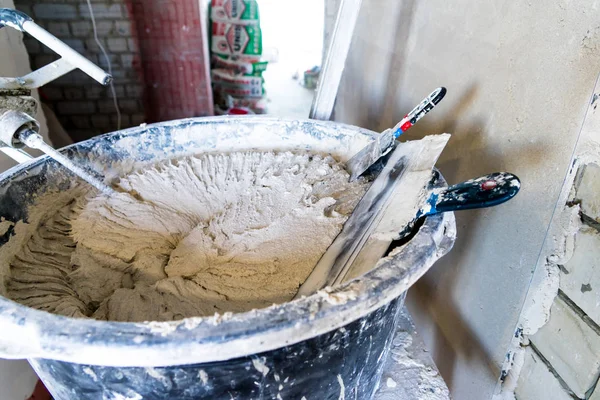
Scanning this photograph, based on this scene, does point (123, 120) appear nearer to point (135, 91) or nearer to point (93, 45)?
point (135, 91)

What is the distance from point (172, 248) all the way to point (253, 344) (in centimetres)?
39

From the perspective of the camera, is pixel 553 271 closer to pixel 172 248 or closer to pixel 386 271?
pixel 386 271

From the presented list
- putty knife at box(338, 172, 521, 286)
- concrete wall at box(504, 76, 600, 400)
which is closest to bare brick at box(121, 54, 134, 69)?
putty knife at box(338, 172, 521, 286)

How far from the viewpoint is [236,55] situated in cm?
318

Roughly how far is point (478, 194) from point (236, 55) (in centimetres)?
292

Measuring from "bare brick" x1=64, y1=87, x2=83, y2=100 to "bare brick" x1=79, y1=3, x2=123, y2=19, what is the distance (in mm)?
402

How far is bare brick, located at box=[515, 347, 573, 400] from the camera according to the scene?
0.74 metres

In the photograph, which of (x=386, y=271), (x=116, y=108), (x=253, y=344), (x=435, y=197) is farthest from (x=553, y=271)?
(x=116, y=108)

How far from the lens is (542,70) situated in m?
0.71

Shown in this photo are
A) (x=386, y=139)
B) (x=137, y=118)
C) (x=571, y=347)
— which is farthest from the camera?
(x=137, y=118)

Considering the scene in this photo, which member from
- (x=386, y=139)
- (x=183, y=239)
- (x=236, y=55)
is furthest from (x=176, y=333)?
(x=236, y=55)

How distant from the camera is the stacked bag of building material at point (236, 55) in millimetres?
3059

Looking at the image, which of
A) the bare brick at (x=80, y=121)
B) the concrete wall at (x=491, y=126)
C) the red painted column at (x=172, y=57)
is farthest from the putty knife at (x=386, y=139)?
the bare brick at (x=80, y=121)

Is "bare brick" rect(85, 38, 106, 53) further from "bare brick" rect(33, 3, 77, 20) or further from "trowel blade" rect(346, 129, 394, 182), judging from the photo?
"trowel blade" rect(346, 129, 394, 182)
